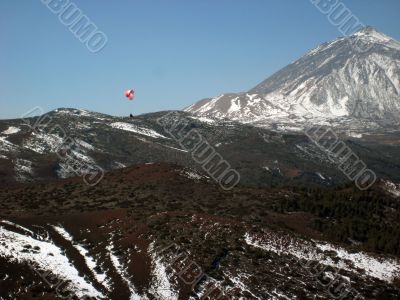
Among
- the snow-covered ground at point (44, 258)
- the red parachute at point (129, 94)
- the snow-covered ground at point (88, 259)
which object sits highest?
the red parachute at point (129, 94)

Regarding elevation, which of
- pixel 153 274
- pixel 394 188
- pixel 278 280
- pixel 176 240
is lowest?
pixel 153 274

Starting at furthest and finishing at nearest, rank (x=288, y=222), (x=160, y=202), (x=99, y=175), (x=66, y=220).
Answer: (x=99, y=175), (x=160, y=202), (x=288, y=222), (x=66, y=220)

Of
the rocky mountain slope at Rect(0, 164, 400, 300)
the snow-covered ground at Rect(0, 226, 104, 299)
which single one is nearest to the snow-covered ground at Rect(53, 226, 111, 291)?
the rocky mountain slope at Rect(0, 164, 400, 300)

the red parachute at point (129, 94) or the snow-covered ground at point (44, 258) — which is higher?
the red parachute at point (129, 94)

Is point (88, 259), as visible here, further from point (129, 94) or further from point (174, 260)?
point (129, 94)

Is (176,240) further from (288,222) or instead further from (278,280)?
(288,222)

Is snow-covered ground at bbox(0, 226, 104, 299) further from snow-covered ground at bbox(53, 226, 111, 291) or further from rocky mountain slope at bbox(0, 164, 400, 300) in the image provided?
snow-covered ground at bbox(53, 226, 111, 291)

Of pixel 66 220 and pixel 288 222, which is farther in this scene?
pixel 288 222

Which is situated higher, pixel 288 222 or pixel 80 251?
pixel 288 222

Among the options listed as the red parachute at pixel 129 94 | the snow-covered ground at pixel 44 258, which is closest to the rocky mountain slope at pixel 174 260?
the snow-covered ground at pixel 44 258

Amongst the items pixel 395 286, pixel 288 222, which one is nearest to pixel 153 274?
pixel 395 286

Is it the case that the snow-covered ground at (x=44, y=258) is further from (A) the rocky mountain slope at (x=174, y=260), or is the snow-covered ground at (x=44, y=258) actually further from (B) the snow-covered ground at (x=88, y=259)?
(B) the snow-covered ground at (x=88, y=259)
